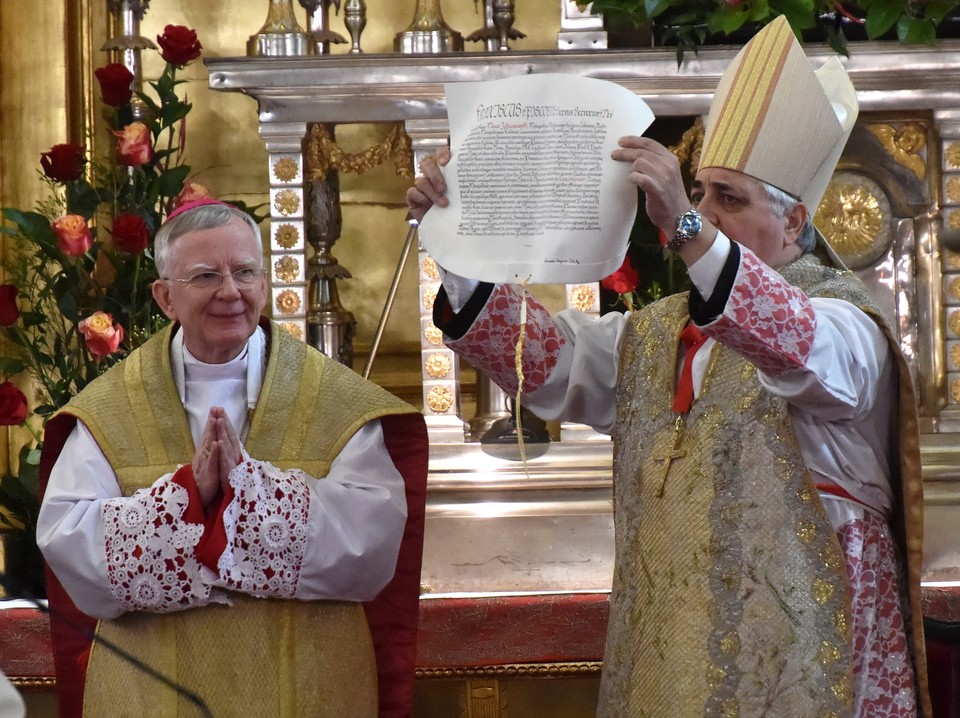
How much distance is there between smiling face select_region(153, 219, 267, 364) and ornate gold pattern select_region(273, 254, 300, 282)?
1339 millimetres

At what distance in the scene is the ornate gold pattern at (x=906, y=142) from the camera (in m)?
5.00

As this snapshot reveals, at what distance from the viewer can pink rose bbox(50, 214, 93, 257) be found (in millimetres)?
4680

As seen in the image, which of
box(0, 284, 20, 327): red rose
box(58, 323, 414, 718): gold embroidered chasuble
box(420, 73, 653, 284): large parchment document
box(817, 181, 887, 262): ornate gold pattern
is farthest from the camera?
box(817, 181, 887, 262): ornate gold pattern

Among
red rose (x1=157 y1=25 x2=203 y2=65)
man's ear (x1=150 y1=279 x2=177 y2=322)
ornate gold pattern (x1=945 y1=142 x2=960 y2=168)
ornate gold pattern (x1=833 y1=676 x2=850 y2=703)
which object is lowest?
ornate gold pattern (x1=833 y1=676 x2=850 y2=703)

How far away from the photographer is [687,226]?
2789 millimetres

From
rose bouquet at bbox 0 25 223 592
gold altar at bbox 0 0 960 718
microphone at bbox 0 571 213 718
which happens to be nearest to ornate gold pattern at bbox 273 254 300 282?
gold altar at bbox 0 0 960 718

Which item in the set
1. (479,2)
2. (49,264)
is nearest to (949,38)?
(479,2)

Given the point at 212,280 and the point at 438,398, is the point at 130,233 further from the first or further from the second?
the point at 212,280

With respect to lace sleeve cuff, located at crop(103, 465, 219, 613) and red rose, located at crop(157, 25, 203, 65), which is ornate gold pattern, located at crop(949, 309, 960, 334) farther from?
lace sleeve cuff, located at crop(103, 465, 219, 613)

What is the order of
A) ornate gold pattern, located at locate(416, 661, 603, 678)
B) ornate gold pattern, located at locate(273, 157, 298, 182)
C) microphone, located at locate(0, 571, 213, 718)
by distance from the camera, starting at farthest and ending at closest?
ornate gold pattern, located at locate(273, 157, 298, 182)
ornate gold pattern, located at locate(416, 661, 603, 678)
microphone, located at locate(0, 571, 213, 718)

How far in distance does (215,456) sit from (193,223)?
581mm

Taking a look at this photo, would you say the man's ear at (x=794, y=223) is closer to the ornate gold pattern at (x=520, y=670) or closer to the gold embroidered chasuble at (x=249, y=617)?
the gold embroidered chasuble at (x=249, y=617)

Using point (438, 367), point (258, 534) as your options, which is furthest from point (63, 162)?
point (258, 534)

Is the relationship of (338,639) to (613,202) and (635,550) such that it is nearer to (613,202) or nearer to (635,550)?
(635,550)
